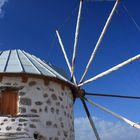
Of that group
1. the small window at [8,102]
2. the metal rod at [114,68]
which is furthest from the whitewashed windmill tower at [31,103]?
the metal rod at [114,68]

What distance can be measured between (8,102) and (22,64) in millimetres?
1751

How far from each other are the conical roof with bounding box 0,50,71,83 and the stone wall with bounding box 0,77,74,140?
319mm

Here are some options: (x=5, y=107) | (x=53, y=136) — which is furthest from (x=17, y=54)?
(x=53, y=136)

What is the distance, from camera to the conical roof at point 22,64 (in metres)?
13.3

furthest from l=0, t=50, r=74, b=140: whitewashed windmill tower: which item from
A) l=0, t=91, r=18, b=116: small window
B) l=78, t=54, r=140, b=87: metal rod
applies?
l=78, t=54, r=140, b=87: metal rod

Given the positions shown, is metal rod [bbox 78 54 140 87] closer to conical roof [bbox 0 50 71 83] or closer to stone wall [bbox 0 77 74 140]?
conical roof [bbox 0 50 71 83]

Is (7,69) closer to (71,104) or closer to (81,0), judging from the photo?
(71,104)

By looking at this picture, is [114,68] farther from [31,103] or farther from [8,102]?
[8,102]

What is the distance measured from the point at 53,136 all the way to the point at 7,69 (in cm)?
304

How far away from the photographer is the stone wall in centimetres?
1247

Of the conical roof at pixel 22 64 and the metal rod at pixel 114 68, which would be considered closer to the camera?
the conical roof at pixel 22 64

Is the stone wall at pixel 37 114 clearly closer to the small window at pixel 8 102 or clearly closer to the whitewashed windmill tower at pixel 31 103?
the whitewashed windmill tower at pixel 31 103

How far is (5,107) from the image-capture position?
1295 cm

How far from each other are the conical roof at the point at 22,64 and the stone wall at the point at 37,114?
0.32 m
